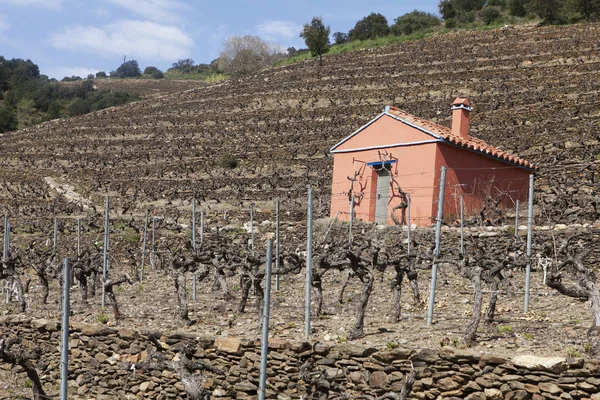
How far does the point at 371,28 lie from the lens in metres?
67.4

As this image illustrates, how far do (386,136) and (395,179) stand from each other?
149 centimetres

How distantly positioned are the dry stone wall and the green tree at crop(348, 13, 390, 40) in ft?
194

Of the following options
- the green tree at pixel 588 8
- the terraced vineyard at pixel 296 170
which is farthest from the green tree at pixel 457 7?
the terraced vineyard at pixel 296 170

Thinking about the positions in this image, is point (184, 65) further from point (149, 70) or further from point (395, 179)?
point (395, 179)

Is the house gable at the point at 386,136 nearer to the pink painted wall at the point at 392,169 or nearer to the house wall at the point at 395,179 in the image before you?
the pink painted wall at the point at 392,169

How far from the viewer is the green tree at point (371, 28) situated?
65125mm

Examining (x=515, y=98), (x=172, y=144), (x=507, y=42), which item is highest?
(x=507, y=42)

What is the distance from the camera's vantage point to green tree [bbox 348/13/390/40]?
65125 mm

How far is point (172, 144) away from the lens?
3828 cm

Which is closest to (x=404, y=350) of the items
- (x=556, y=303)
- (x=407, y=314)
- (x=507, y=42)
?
(x=407, y=314)

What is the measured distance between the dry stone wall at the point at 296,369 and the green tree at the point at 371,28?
194 feet

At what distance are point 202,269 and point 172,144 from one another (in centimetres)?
2442

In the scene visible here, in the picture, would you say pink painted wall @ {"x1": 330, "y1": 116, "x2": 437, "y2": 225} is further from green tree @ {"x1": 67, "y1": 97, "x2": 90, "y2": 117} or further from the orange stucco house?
green tree @ {"x1": 67, "y1": 97, "x2": 90, "y2": 117}

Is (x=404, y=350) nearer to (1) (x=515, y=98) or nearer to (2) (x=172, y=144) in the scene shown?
(1) (x=515, y=98)
